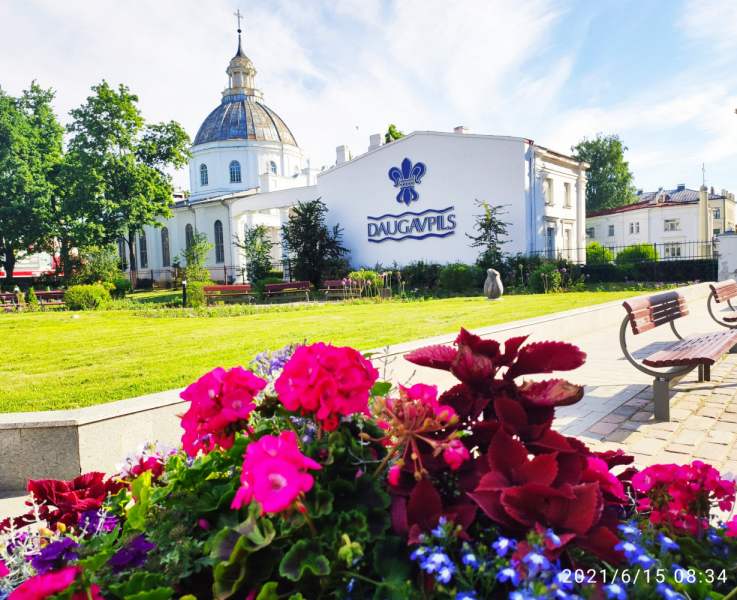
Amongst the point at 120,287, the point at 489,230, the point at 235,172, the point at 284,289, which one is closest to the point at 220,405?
the point at 284,289

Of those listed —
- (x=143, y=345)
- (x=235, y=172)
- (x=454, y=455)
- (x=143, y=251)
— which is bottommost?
(x=143, y=345)

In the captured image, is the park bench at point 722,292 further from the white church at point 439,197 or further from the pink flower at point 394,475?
the white church at point 439,197

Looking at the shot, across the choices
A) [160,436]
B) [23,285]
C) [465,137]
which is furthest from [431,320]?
[23,285]

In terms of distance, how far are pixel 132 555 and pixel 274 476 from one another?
0.57 meters

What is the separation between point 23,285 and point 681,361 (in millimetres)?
36723

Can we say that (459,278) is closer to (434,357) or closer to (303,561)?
(434,357)

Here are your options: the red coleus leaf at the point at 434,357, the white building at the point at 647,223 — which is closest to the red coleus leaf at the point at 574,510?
the red coleus leaf at the point at 434,357

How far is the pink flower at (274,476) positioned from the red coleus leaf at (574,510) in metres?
0.54

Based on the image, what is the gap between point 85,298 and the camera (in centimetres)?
1755

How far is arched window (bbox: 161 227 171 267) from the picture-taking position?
144ft

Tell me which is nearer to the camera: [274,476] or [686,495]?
[274,476]

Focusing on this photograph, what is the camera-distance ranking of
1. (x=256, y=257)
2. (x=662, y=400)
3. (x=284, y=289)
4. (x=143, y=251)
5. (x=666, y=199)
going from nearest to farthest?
(x=662, y=400)
(x=284, y=289)
(x=256, y=257)
(x=143, y=251)
(x=666, y=199)

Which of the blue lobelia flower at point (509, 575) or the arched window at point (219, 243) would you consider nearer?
the blue lobelia flower at point (509, 575)

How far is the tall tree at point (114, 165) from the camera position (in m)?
31.1
